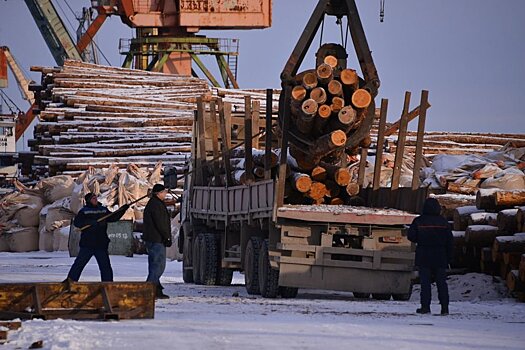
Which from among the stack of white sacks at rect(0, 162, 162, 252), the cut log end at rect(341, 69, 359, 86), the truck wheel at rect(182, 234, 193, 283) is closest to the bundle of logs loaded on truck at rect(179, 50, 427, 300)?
the cut log end at rect(341, 69, 359, 86)

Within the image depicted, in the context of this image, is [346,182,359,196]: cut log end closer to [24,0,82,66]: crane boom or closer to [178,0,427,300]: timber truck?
[178,0,427,300]: timber truck

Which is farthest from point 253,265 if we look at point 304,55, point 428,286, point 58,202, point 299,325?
point 58,202

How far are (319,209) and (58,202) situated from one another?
1933 cm

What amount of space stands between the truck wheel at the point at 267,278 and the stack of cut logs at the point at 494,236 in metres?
3.51

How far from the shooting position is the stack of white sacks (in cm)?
3681

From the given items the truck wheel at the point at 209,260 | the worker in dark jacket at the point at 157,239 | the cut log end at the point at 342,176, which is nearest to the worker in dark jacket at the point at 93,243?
the worker in dark jacket at the point at 157,239

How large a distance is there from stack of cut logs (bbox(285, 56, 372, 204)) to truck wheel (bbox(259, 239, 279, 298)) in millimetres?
1108

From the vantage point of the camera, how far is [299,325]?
14.2 meters

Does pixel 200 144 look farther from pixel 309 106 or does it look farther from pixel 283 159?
pixel 309 106

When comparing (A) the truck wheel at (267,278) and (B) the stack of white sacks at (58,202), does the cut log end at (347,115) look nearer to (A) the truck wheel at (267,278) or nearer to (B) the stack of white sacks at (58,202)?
(A) the truck wheel at (267,278)

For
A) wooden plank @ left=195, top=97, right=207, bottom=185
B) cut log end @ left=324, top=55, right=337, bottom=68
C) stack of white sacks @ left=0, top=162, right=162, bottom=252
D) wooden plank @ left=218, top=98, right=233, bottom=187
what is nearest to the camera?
cut log end @ left=324, top=55, right=337, bottom=68

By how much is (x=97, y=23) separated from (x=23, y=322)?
161 feet

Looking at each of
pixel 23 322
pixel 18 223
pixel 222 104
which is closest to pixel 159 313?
pixel 23 322

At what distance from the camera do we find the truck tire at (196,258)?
985 inches
